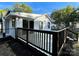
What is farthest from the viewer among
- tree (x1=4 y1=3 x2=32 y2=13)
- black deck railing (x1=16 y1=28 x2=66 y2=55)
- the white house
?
the white house

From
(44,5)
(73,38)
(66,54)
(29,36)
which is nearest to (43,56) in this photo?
(66,54)

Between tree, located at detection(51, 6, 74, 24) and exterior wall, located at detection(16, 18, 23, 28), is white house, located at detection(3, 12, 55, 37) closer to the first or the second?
exterior wall, located at detection(16, 18, 23, 28)

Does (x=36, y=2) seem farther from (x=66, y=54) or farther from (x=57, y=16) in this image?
(x=66, y=54)

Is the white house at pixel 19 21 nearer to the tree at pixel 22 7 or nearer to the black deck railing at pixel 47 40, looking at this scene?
the tree at pixel 22 7

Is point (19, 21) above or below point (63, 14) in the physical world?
below

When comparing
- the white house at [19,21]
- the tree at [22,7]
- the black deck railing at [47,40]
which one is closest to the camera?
the black deck railing at [47,40]

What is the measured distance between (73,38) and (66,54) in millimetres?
2991

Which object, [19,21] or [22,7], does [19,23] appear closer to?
[19,21]

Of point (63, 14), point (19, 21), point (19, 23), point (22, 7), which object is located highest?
point (22, 7)

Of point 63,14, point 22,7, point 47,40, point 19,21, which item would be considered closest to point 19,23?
point 19,21

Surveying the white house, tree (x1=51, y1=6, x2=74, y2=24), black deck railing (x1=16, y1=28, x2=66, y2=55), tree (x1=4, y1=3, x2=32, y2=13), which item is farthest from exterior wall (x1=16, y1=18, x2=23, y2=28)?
tree (x1=51, y1=6, x2=74, y2=24)

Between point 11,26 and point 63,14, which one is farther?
point 11,26

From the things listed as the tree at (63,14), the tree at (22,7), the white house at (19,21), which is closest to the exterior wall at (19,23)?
the white house at (19,21)

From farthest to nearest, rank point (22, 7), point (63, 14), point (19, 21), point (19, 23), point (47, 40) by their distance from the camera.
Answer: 1. point (19, 21)
2. point (19, 23)
3. point (22, 7)
4. point (63, 14)
5. point (47, 40)
